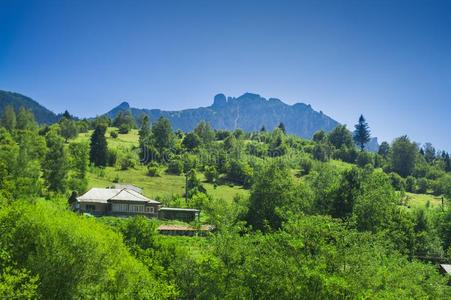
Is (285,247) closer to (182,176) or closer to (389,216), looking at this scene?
(389,216)

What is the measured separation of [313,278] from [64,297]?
1577 centimetres

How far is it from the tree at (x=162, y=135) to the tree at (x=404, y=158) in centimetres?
8486

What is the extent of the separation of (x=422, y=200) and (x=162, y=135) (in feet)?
286

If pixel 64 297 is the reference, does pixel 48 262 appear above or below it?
above

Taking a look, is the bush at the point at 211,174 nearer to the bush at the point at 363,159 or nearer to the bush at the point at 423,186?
the bush at the point at 423,186

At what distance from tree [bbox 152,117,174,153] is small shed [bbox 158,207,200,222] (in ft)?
238

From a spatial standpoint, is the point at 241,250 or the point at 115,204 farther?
the point at 115,204

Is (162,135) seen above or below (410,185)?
above

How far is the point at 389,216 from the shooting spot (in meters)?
64.8

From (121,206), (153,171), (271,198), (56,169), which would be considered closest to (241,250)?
(271,198)

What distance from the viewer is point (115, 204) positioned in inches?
3275

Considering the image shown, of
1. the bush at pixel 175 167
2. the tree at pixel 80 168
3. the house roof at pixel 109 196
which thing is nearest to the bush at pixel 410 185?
the bush at pixel 175 167

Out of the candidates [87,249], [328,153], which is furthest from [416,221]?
[328,153]

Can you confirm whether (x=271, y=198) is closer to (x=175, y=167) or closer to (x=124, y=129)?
(x=175, y=167)
